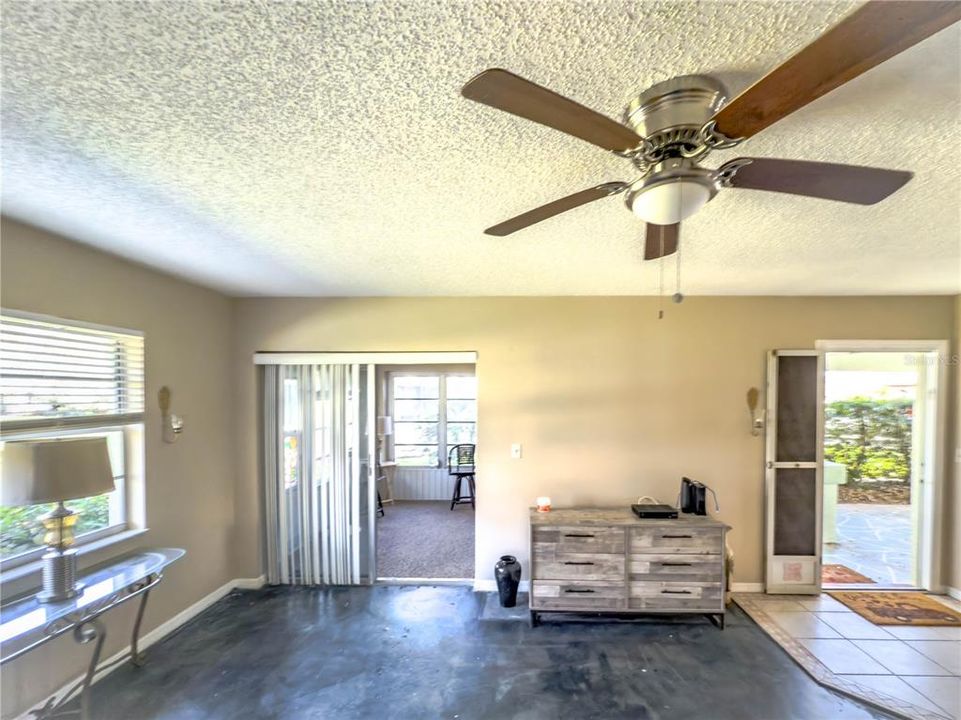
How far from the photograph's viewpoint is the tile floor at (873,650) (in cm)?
232

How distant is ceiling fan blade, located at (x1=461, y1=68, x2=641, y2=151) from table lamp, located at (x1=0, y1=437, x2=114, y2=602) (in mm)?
→ 2388

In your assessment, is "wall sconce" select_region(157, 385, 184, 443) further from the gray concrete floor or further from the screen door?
the screen door

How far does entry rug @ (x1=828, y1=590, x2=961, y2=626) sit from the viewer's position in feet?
9.95

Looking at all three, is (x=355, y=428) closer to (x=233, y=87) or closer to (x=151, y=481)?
(x=151, y=481)

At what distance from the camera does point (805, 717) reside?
2176 millimetres

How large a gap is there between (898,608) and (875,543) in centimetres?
163

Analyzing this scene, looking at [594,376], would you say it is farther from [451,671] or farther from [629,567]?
[451,671]

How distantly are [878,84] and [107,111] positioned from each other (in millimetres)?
2067

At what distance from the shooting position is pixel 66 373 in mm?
2236

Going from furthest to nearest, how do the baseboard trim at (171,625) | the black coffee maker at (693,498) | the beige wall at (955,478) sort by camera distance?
the beige wall at (955,478) < the black coffee maker at (693,498) < the baseboard trim at (171,625)

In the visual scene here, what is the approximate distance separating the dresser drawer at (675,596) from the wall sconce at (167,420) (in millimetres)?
3386

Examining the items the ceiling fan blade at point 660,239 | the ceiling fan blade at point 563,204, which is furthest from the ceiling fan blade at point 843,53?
the ceiling fan blade at point 660,239

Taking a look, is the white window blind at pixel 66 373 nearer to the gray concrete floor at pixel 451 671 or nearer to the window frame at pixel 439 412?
the gray concrete floor at pixel 451 671

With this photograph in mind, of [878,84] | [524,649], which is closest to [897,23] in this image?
[878,84]
